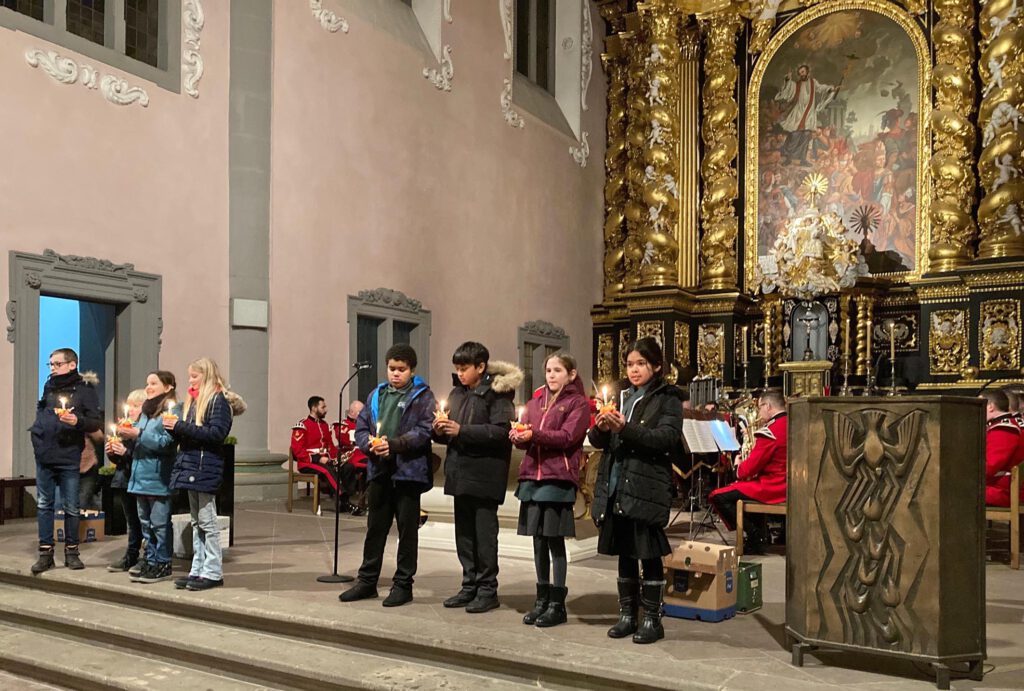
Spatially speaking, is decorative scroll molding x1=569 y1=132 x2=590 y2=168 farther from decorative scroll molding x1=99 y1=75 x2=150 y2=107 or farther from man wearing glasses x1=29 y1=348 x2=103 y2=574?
man wearing glasses x1=29 y1=348 x2=103 y2=574

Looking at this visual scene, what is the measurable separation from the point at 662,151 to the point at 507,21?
3857mm

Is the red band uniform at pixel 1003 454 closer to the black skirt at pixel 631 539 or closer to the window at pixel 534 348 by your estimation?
the black skirt at pixel 631 539

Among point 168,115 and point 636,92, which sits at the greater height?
point 636,92

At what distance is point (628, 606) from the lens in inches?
224

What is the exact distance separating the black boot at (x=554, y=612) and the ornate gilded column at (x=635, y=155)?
567 inches

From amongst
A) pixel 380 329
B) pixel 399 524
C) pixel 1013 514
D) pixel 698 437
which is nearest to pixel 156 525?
pixel 399 524

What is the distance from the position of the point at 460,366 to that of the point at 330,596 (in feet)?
5.73

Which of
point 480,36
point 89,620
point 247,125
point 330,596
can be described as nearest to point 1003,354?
point 480,36

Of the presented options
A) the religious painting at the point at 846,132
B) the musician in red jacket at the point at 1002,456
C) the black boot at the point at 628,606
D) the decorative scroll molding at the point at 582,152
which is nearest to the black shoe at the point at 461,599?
the black boot at the point at 628,606

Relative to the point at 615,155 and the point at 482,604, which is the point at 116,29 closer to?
the point at 482,604

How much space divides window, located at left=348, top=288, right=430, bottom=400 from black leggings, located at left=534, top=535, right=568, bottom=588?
344 inches

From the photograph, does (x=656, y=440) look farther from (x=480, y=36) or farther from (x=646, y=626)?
(x=480, y=36)

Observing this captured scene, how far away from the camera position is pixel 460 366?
641 cm

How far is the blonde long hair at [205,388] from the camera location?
22.5 feet
